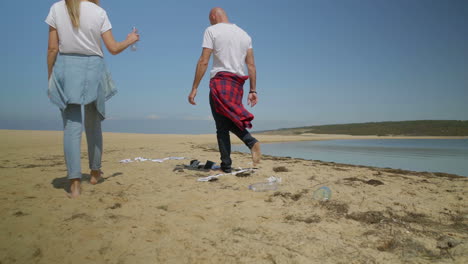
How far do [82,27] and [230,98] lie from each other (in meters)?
1.79

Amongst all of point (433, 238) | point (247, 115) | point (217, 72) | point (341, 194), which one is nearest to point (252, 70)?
point (217, 72)

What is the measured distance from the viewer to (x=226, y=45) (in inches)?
138

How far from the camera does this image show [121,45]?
8.82 ft

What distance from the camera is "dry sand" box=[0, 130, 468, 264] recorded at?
1.46 metres

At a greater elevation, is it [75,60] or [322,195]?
[75,60]

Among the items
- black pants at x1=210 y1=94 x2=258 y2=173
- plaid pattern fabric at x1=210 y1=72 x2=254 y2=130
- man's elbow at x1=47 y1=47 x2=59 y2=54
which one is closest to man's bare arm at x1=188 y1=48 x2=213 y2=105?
plaid pattern fabric at x1=210 y1=72 x2=254 y2=130

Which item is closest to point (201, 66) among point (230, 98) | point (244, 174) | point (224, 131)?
point (230, 98)

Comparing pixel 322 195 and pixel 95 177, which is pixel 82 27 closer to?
pixel 95 177

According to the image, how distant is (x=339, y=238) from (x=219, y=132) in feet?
7.57

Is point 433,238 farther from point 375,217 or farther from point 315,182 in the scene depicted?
point 315,182

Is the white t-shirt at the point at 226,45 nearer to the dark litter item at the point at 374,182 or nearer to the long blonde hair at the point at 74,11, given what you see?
the long blonde hair at the point at 74,11

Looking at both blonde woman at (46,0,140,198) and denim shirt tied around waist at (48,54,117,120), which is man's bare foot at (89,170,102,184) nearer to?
blonde woman at (46,0,140,198)

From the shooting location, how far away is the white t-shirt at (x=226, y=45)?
3.49 metres

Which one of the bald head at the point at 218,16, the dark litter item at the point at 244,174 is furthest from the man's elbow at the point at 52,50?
the dark litter item at the point at 244,174
